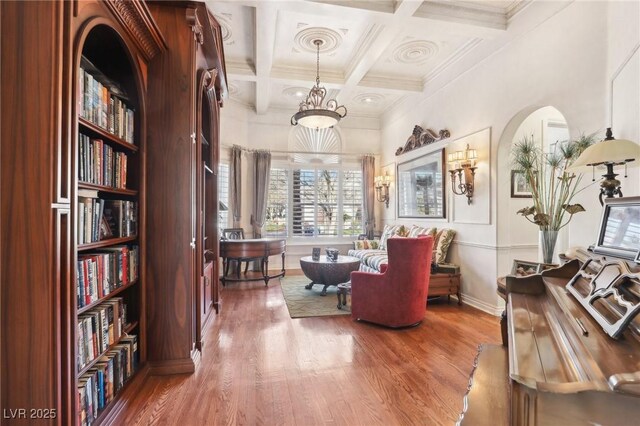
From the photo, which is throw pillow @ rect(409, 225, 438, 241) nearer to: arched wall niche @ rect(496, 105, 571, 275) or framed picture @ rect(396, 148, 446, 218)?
framed picture @ rect(396, 148, 446, 218)

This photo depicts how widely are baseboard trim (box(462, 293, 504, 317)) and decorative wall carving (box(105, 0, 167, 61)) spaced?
4.33m

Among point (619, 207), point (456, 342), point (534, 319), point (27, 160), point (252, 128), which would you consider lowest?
point (456, 342)

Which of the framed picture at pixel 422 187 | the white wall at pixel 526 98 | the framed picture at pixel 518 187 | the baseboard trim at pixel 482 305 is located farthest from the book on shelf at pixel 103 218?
the framed picture at pixel 422 187

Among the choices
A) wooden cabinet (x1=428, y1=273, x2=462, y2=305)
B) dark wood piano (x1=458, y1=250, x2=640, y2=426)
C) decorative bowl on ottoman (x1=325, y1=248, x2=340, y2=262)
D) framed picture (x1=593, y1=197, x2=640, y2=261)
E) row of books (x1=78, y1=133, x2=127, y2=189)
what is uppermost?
row of books (x1=78, y1=133, x2=127, y2=189)

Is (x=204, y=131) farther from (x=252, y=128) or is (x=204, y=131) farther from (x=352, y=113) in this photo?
(x=352, y=113)

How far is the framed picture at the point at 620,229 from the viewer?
1.31 metres

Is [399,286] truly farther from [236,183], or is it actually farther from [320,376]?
[236,183]

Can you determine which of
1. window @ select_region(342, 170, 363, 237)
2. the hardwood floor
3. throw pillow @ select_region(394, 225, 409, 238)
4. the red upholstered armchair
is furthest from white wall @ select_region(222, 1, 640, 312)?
window @ select_region(342, 170, 363, 237)

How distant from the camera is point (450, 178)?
4668 mm

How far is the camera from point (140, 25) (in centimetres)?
195

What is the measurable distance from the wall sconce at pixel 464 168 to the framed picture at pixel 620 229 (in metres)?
2.68

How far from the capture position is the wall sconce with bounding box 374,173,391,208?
6.67 metres

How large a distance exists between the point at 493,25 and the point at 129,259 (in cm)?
437

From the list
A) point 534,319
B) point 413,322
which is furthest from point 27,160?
point 413,322
